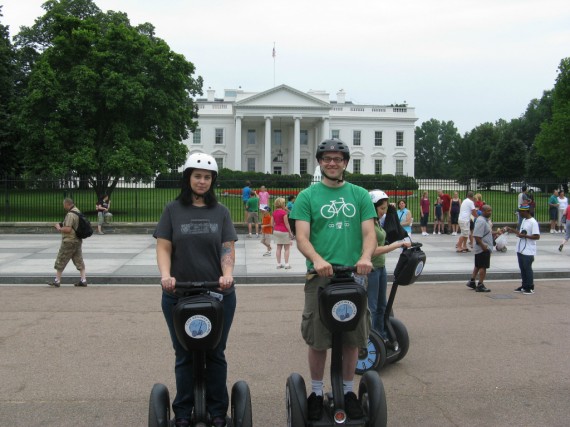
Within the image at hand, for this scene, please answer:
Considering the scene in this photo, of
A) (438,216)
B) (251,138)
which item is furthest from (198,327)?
(251,138)

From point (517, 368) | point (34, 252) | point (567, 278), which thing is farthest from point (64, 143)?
point (517, 368)

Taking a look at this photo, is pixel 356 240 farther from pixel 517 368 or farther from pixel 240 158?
pixel 240 158

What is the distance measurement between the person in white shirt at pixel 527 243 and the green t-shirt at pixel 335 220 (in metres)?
6.71

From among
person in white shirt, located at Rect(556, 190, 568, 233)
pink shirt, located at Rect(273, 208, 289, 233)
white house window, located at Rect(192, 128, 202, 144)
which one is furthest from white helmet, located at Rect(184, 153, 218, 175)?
white house window, located at Rect(192, 128, 202, 144)

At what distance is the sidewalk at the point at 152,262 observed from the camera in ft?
38.3

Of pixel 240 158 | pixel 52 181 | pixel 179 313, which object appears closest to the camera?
pixel 179 313

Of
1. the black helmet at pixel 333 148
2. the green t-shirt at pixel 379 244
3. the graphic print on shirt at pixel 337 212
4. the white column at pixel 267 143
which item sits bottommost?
the green t-shirt at pixel 379 244

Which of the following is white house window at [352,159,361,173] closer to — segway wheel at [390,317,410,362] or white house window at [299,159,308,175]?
white house window at [299,159,308,175]

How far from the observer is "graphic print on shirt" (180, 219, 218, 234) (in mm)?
3611

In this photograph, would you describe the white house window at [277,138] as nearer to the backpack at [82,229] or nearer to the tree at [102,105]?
the tree at [102,105]

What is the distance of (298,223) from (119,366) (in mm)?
3013

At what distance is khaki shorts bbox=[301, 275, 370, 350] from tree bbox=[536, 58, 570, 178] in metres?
37.9

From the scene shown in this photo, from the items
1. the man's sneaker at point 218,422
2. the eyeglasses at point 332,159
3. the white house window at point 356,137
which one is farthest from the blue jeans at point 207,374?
the white house window at point 356,137

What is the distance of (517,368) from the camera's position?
564 centimetres
